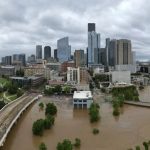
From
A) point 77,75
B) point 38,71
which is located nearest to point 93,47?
point 38,71

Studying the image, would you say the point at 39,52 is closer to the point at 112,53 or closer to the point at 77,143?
the point at 112,53

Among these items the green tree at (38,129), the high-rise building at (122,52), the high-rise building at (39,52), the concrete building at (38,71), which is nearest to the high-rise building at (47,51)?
the high-rise building at (39,52)

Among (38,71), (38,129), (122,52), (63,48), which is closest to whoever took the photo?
(38,129)

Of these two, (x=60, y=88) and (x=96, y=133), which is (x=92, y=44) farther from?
(x=96, y=133)

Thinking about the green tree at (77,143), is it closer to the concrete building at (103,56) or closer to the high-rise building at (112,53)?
the high-rise building at (112,53)

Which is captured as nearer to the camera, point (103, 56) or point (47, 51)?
point (103, 56)

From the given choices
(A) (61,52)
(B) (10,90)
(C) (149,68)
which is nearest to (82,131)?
(B) (10,90)

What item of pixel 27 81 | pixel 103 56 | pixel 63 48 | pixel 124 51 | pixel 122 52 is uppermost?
pixel 63 48

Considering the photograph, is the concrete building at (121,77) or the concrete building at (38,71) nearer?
the concrete building at (121,77)

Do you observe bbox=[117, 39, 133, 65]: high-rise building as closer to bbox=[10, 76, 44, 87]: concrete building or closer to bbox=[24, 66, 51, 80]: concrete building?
bbox=[24, 66, 51, 80]: concrete building
